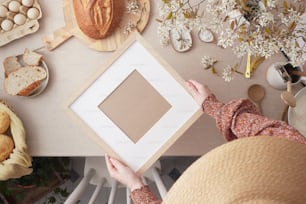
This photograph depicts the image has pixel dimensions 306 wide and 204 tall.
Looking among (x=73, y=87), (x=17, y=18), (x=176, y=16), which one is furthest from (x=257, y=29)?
(x=17, y=18)

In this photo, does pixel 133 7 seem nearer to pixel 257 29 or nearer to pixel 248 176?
pixel 257 29

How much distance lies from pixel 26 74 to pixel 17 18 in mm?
160

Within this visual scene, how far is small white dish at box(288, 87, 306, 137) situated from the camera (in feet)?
3.72

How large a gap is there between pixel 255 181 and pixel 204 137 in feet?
2.07

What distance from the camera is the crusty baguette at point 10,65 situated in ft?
3.78

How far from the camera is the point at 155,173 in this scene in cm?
138

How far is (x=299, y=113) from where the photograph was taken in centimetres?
114

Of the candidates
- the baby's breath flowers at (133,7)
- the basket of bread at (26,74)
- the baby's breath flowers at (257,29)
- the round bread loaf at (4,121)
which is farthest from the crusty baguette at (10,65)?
the baby's breath flowers at (257,29)

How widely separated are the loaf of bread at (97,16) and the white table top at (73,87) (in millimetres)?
63

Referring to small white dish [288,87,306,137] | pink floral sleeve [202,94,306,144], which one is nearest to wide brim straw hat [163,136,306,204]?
pink floral sleeve [202,94,306,144]

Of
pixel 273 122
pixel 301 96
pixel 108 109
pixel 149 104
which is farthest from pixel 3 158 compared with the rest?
pixel 301 96

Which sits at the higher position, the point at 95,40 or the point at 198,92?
the point at 95,40

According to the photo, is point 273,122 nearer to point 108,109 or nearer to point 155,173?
point 108,109

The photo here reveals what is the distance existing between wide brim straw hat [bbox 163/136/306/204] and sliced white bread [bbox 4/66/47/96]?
665 mm
